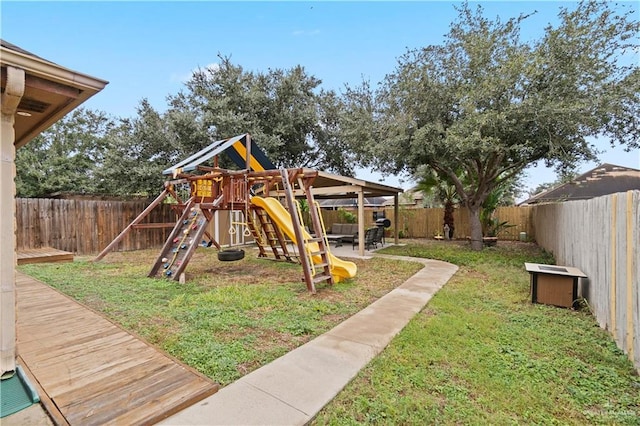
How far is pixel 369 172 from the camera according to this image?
12555 mm

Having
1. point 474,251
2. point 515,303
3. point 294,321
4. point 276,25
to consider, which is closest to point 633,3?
point 474,251

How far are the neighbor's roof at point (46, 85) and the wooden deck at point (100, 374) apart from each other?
8.00 feet

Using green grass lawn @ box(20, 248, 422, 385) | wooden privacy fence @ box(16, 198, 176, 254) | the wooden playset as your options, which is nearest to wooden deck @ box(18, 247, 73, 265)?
green grass lawn @ box(20, 248, 422, 385)

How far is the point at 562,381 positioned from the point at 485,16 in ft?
32.8

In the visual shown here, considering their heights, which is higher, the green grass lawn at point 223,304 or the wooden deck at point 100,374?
the wooden deck at point 100,374

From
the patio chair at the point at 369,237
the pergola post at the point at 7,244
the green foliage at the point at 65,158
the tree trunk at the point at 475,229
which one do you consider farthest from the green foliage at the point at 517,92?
the green foliage at the point at 65,158

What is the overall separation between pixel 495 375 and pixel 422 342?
0.78m

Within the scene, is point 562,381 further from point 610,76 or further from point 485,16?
point 485,16

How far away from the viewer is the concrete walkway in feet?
6.63

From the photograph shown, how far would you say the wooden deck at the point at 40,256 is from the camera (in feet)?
24.5

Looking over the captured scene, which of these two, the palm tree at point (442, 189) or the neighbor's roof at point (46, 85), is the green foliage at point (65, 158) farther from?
the palm tree at point (442, 189)

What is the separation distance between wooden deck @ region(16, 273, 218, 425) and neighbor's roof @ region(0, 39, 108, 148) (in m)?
2.44

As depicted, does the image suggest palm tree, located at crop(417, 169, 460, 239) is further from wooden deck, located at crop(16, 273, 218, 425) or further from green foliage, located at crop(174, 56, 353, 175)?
wooden deck, located at crop(16, 273, 218, 425)

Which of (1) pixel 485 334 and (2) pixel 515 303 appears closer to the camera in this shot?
(1) pixel 485 334
